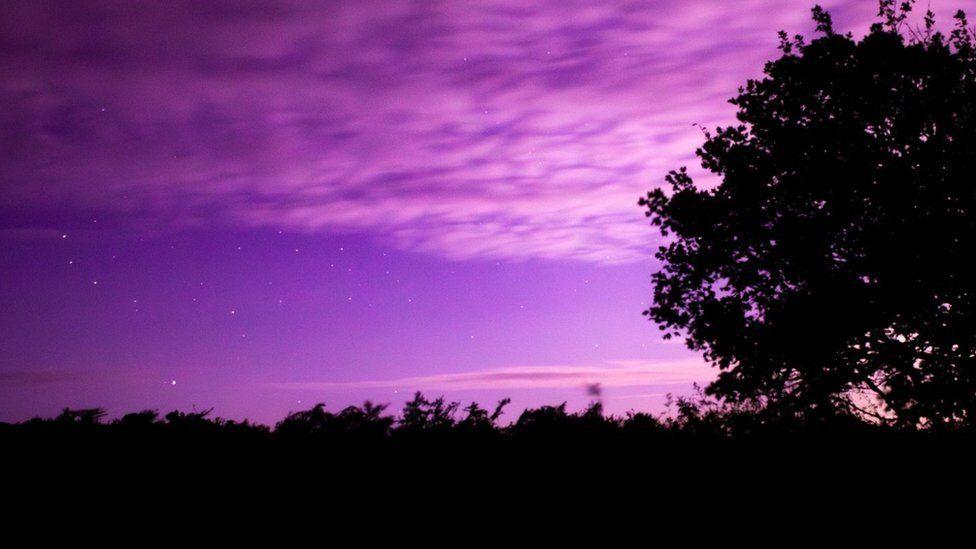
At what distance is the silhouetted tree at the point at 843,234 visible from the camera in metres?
15.9

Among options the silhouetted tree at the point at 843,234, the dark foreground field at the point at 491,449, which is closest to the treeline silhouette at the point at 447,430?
the dark foreground field at the point at 491,449

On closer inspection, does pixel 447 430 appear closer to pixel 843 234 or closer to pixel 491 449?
pixel 491 449

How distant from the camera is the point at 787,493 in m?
7.60

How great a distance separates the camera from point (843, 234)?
55.2 feet

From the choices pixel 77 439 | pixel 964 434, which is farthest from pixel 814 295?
A: pixel 77 439

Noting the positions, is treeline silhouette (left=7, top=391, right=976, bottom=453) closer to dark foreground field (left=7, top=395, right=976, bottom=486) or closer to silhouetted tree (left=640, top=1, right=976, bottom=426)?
dark foreground field (left=7, top=395, right=976, bottom=486)

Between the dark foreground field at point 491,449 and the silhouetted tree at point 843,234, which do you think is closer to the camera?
the dark foreground field at point 491,449

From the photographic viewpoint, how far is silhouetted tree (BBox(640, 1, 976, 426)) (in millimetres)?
15875

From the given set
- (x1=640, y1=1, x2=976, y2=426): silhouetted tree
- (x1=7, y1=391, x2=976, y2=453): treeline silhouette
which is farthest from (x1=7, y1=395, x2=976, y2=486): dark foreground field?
(x1=640, y1=1, x2=976, y2=426): silhouetted tree

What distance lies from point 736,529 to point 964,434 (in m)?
4.18

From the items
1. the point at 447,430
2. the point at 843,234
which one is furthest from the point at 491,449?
the point at 843,234

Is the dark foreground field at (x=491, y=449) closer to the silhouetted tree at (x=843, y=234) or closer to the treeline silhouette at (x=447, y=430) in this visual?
the treeline silhouette at (x=447, y=430)

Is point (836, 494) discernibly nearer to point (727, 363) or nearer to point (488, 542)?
point (488, 542)

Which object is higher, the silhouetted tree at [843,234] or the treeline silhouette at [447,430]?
the silhouetted tree at [843,234]
